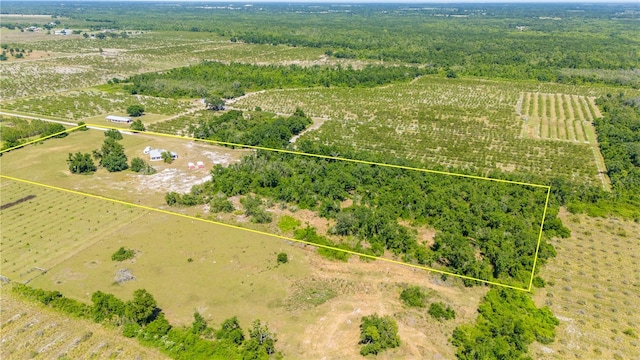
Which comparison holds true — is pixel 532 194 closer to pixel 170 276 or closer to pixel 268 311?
pixel 268 311

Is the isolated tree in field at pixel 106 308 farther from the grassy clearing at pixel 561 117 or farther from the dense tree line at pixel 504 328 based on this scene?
the grassy clearing at pixel 561 117

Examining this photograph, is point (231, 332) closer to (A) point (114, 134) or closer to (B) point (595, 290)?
(B) point (595, 290)

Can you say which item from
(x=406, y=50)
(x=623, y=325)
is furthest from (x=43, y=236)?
(x=406, y=50)

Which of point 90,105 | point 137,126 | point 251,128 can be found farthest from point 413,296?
point 90,105

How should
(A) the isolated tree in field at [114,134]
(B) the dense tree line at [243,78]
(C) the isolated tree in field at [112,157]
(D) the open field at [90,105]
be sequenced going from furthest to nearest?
(B) the dense tree line at [243,78] → (D) the open field at [90,105] → (A) the isolated tree in field at [114,134] → (C) the isolated tree in field at [112,157]

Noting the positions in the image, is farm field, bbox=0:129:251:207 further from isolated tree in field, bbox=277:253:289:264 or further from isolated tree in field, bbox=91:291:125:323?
isolated tree in field, bbox=277:253:289:264

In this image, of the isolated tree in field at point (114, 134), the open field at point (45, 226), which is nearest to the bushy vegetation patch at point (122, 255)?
the open field at point (45, 226)
